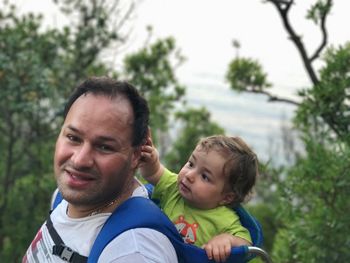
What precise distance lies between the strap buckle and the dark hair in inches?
16.4

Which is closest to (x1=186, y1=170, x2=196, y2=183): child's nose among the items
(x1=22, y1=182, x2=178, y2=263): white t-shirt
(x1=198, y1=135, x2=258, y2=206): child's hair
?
(x1=198, y1=135, x2=258, y2=206): child's hair

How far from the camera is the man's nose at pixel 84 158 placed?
187cm

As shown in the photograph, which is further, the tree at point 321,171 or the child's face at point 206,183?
the tree at point 321,171

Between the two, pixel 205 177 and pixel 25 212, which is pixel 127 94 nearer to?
pixel 205 177

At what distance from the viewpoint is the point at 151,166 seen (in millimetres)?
2332

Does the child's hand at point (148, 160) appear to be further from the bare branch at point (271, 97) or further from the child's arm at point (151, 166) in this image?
the bare branch at point (271, 97)

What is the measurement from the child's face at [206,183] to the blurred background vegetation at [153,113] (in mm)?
1156

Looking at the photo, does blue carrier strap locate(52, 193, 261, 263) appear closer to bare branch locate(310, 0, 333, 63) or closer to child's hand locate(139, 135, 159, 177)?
child's hand locate(139, 135, 159, 177)

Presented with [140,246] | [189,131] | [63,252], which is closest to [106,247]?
[140,246]

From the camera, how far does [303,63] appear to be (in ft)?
13.5

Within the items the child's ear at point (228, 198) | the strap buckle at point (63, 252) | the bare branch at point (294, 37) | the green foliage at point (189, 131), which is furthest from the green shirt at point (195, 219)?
the green foliage at point (189, 131)

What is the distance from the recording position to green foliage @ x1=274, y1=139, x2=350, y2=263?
320 centimetres

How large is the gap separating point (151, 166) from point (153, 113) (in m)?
5.44

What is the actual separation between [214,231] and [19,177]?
5.64 meters
